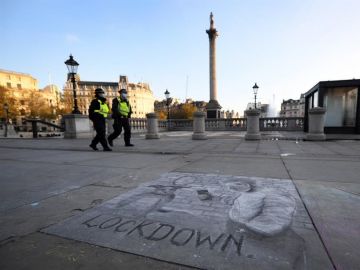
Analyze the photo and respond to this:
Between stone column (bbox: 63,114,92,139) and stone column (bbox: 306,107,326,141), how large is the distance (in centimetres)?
1327

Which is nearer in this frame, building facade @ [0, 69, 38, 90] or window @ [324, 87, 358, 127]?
A: window @ [324, 87, 358, 127]

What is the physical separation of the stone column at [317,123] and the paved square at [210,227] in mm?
7886

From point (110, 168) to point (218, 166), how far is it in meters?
2.59

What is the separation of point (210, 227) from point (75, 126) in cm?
1394

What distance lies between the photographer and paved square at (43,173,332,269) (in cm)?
169

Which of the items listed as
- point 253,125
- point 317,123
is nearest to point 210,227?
point 253,125

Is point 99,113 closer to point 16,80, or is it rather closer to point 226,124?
point 226,124

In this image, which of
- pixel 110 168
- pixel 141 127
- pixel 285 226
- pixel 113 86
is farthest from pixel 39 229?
pixel 113 86

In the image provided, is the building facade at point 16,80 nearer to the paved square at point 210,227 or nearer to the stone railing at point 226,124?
the stone railing at point 226,124

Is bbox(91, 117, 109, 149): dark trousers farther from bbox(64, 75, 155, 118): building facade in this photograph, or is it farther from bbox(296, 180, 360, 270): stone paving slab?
bbox(64, 75, 155, 118): building facade

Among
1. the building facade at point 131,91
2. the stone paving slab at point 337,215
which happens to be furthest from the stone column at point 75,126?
the building facade at point 131,91

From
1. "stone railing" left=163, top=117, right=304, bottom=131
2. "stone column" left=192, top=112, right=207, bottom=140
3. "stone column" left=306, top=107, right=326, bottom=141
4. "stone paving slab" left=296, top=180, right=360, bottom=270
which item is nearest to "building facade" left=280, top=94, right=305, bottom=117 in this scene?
"stone railing" left=163, top=117, right=304, bottom=131

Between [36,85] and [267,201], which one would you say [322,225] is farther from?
[36,85]

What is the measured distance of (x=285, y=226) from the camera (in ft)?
7.11
